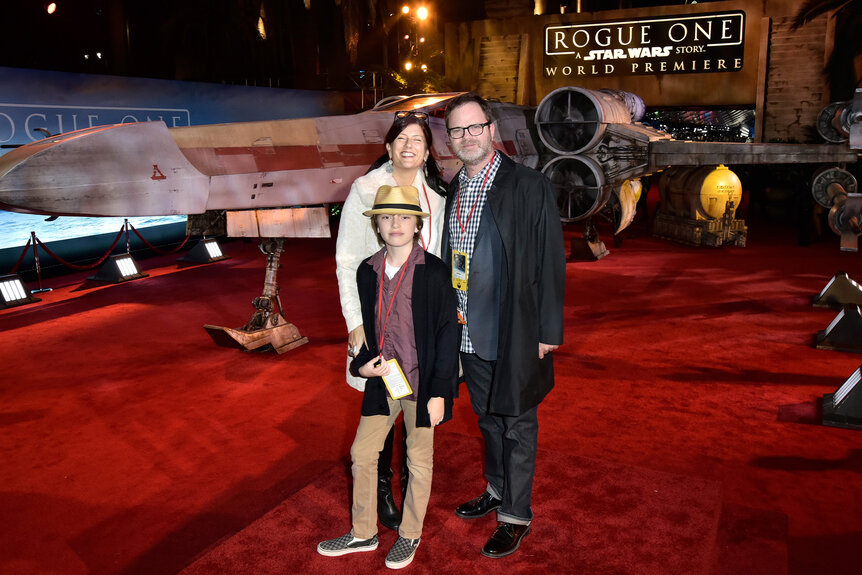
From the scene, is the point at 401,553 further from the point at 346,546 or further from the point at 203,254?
the point at 203,254

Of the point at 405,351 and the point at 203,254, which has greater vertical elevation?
the point at 405,351

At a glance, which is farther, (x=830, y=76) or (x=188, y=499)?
(x=830, y=76)

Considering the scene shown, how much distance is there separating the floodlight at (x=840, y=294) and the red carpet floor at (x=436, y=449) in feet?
1.16

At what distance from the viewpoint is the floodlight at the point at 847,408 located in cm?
571

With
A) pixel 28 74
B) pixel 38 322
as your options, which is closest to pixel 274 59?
A: pixel 28 74

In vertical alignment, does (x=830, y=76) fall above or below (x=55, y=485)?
above

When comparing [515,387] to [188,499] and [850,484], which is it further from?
[850,484]

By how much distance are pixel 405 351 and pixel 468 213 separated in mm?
840

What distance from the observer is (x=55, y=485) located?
4.94 meters

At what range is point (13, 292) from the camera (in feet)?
36.4

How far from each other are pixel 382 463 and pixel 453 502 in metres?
0.53

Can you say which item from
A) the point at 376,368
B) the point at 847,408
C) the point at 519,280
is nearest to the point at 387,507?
the point at 376,368

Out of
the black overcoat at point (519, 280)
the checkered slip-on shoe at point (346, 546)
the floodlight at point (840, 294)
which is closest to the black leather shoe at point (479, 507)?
the checkered slip-on shoe at point (346, 546)

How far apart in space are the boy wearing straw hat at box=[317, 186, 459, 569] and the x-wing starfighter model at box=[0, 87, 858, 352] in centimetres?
348
